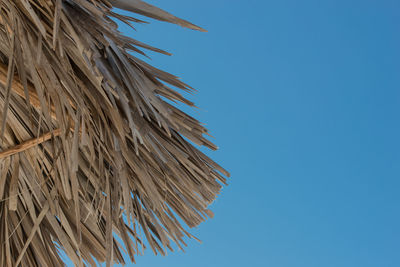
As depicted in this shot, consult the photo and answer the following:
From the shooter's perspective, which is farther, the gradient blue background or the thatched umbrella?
the gradient blue background

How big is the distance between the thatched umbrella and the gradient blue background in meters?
9.95

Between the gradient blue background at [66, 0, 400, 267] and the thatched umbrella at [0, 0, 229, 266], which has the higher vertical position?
the gradient blue background at [66, 0, 400, 267]

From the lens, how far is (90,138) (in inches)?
45.8

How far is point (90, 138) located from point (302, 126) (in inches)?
448

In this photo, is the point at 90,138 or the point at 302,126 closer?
the point at 90,138

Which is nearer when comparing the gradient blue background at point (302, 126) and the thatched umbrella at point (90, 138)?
the thatched umbrella at point (90, 138)

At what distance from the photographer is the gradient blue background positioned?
11406 mm

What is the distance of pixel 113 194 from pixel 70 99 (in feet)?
0.95

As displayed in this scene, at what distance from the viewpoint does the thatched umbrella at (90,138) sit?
982 mm

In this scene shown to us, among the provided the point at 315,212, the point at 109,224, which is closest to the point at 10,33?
the point at 109,224

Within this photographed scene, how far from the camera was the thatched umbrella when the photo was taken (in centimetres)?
98

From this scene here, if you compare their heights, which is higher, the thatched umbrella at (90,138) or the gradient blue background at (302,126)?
the gradient blue background at (302,126)

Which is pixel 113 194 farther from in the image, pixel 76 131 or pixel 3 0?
pixel 3 0

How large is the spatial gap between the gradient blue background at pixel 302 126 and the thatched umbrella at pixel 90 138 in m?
9.95
